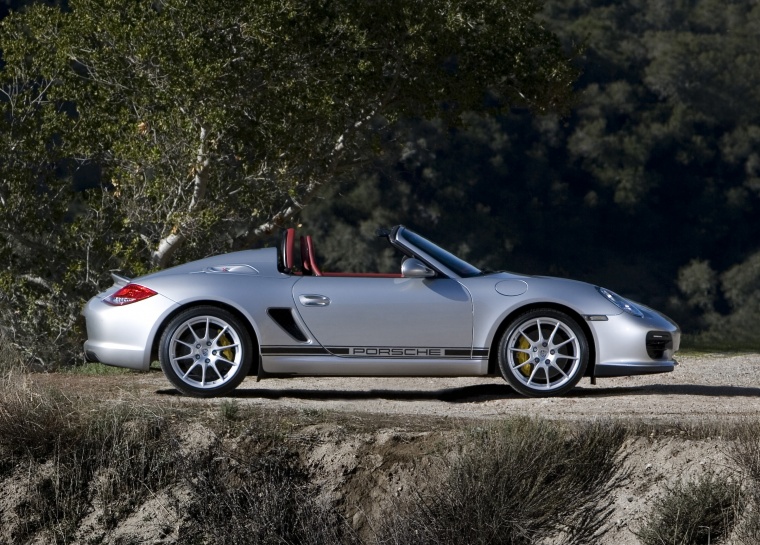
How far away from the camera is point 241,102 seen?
16172 mm

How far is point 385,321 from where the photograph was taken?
32.0 ft

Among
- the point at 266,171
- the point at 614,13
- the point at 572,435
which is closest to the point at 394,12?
the point at 266,171

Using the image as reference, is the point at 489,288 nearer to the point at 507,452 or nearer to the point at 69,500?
the point at 507,452

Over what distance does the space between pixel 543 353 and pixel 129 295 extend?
3216 mm

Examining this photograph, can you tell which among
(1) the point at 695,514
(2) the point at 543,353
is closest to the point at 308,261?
(2) the point at 543,353

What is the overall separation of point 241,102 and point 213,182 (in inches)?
60.1

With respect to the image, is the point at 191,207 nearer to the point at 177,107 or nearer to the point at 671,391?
the point at 177,107

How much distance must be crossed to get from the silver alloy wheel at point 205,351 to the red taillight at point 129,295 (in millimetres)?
406

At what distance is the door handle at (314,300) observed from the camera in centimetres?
974

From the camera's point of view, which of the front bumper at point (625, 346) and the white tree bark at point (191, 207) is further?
the white tree bark at point (191, 207)

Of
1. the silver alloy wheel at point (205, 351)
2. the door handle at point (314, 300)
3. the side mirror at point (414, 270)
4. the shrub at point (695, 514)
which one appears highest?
the side mirror at point (414, 270)

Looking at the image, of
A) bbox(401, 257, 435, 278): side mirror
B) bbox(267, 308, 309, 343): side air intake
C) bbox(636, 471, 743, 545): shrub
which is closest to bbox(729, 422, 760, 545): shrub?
bbox(636, 471, 743, 545): shrub

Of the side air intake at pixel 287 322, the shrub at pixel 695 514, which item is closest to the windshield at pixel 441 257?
the side air intake at pixel 287 322

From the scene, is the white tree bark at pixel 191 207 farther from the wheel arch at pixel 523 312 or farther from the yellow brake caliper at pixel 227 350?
the wheel arch at pixel 523 312
